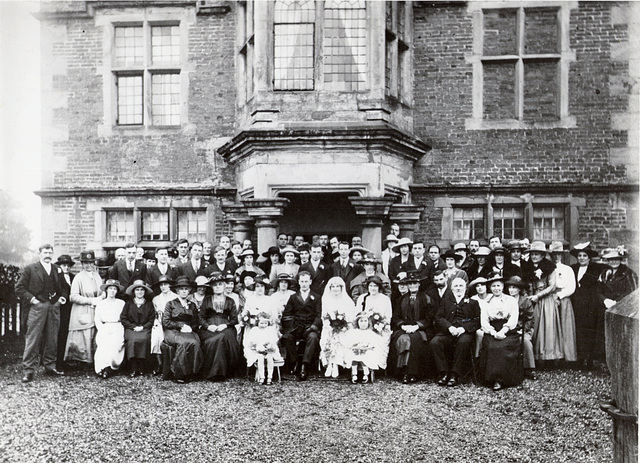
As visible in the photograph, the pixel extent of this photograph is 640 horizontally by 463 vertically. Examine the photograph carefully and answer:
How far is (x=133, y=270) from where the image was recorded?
892cm

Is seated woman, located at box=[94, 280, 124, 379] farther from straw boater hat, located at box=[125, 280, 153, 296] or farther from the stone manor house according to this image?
the stone manor house

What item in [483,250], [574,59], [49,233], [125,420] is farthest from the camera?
[49,233]

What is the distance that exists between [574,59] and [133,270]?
9.00 meters

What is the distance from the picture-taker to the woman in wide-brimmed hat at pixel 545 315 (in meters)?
7.97

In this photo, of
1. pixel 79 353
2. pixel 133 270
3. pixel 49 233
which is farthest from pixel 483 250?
pixel 49 233

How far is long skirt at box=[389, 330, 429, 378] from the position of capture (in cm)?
731

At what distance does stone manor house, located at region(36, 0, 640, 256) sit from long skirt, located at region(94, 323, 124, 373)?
2976 millimetres

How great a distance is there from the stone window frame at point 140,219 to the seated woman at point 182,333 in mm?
3352

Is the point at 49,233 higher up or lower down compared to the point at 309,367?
higher up

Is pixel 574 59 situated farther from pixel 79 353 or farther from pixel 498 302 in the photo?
pixel 79 353

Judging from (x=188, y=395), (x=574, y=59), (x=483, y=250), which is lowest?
(x=188, y=395)

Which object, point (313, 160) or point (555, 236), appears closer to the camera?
point (313, 160)

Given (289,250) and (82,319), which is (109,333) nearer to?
(82,319)

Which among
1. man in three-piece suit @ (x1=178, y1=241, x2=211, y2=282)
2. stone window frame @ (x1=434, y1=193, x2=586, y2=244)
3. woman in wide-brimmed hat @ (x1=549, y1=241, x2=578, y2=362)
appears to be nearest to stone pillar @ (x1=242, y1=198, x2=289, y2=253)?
man in three-piece suit @ (x1=178, y1=241, x2=211, y2=282)
